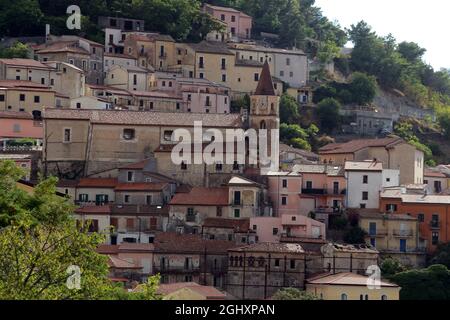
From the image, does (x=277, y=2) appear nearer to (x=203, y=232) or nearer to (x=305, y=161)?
(x=305, y=161)

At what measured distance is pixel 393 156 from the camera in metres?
77.1

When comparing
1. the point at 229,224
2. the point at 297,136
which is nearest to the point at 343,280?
the point at 229,224

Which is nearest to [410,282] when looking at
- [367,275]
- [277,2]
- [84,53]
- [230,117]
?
[367,275]

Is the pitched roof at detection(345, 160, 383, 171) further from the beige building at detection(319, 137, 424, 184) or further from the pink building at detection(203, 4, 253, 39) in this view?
the pink building at detection(203, 4, 253, 39)

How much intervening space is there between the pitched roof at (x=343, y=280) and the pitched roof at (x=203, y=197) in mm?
7533

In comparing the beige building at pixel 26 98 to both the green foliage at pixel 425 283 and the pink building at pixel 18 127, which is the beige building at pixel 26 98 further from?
the green foliage at pixel 425 283

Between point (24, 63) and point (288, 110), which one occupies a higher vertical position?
point (24, 63)

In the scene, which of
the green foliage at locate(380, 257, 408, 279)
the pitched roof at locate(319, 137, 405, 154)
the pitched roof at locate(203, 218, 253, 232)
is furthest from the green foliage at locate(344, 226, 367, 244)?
the pitched roof at locate(319, 137, 405, 154)

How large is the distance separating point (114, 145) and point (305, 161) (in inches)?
465

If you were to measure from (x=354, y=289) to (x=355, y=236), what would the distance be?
A: 8671 mm

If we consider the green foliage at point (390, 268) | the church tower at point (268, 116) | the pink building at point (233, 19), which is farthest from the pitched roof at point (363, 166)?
the pink building at point (233, 19)

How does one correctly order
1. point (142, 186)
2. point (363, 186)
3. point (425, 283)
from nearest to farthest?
point (425, 283), point (142, 186), point (363, 186)

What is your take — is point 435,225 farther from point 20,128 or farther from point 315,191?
point 20,128

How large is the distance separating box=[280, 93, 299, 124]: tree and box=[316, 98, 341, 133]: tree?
94.9 inches
